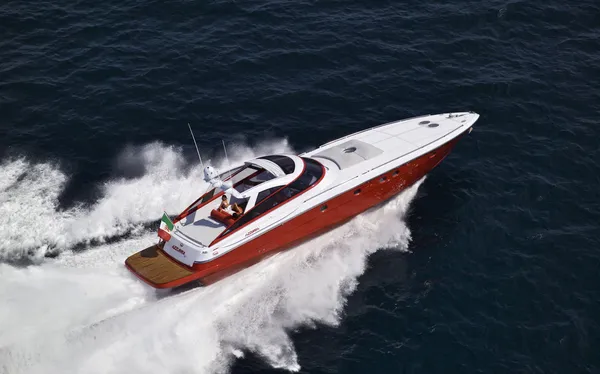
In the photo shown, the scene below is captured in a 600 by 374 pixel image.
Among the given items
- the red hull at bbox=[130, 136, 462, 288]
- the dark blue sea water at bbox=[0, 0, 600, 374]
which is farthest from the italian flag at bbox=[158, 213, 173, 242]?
the dark blue sea water at bbox=[0, 0, 600, 374]

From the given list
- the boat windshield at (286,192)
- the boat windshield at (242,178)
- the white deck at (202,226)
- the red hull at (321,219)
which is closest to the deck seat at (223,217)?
the white deck at (202,226)

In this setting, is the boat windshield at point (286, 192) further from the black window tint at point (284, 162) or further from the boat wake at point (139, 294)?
the boat wake at point (139, 294)

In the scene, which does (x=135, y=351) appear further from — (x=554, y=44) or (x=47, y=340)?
(x=554, y=44)

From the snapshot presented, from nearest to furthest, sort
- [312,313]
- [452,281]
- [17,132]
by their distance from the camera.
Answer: [312,313]
[452,281]
[17,132]

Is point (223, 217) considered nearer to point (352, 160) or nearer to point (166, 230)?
point (166, 230)

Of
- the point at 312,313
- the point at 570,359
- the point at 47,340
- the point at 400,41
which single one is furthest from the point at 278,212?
the point at 400,41

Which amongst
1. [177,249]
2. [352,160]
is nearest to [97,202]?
[177,249]
